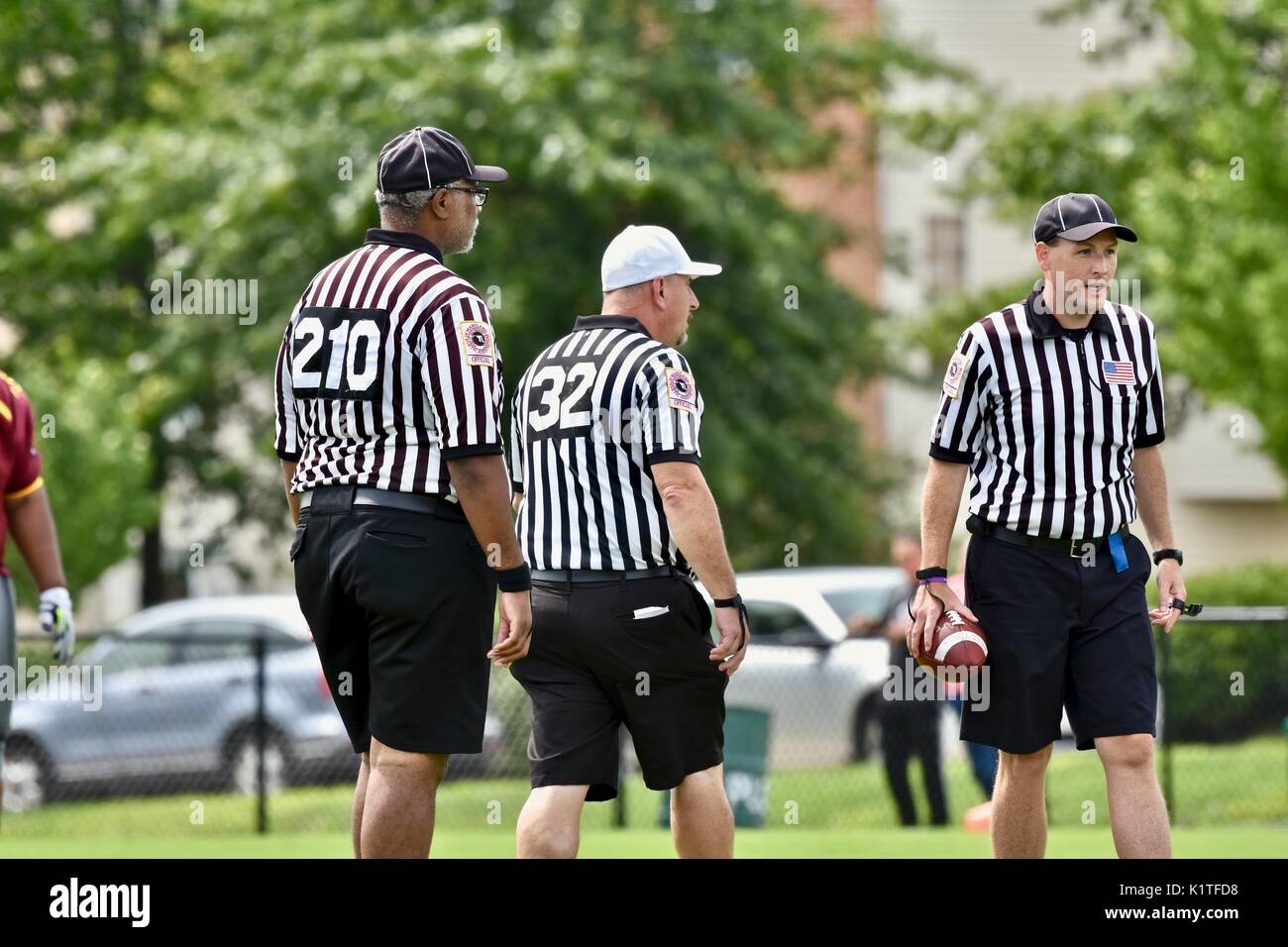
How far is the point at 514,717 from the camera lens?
14.0 meters

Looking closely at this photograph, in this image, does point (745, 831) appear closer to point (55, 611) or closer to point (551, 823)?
point (55, 611)

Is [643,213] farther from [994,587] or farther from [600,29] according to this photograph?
[994,587]

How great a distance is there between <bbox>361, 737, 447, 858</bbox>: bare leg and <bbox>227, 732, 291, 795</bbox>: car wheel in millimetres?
8640

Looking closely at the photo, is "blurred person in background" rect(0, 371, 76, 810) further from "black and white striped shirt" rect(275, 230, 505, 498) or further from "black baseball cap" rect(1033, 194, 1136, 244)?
"black baseball cap" rect(1033, 194, 1136, 244)

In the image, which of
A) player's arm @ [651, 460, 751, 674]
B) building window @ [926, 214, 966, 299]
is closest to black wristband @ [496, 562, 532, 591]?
player's arm @ [651, 460, 751, 674]

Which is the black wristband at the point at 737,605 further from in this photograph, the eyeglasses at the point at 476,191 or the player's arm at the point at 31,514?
the player's arm at the point at 31,514

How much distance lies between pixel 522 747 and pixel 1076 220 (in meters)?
8.94

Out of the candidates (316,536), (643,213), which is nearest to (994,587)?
(316,536)

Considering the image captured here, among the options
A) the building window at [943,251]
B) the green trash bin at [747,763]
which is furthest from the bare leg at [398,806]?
the building window at [943,251]

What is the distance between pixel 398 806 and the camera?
5184 mm

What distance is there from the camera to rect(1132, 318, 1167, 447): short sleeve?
5887mm

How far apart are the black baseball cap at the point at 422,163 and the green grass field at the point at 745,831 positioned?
514cm

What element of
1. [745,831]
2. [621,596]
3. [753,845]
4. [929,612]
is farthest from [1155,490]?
[745,831]
